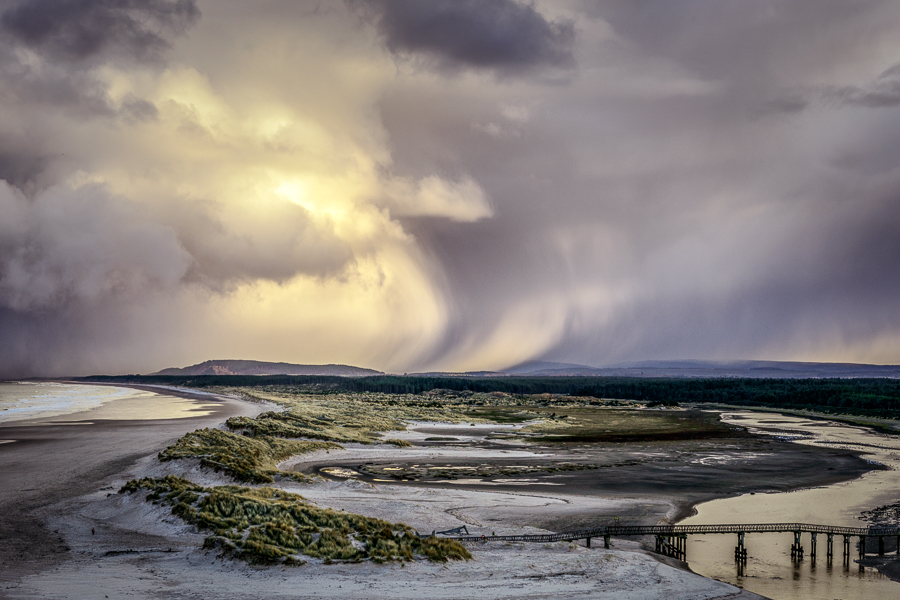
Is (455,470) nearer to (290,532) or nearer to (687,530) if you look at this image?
(687,530)

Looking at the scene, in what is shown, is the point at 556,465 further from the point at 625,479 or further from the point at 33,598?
the point at 33,598

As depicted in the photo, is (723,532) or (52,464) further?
(52,464)

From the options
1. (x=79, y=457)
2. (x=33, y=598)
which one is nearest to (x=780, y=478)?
(x=33, y=598)

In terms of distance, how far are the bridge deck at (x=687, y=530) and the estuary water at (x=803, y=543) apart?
0.72m

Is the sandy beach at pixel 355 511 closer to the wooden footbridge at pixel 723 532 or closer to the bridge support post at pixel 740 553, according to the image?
the wooden footbridge at pixel 723 532

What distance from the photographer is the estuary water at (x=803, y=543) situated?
26.8 meters

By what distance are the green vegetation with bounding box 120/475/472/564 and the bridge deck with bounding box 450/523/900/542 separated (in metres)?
3.90

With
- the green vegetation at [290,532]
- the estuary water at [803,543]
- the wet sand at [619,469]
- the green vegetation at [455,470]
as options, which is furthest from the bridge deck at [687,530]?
the green vegetation at [455,470]

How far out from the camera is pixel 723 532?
3288 cm

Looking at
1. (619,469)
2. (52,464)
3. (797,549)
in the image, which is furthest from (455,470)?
(52,464)

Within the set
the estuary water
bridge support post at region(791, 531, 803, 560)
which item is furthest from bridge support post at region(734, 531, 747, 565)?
bridge support post at region(791, 531, 803, 560)

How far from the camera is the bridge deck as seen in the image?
30.7m

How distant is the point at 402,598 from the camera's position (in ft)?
72.2

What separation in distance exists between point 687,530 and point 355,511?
18657mm
